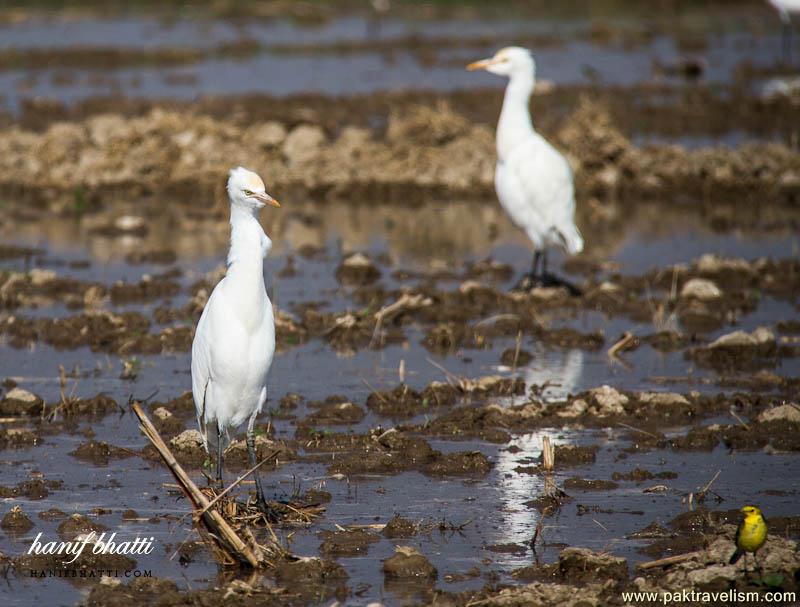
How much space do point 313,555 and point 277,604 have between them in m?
0.73

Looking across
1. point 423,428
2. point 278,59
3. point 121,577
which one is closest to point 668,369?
point 423,428

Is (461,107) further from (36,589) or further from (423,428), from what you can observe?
(36,589)

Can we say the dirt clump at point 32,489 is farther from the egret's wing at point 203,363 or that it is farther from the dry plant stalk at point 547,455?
the dry plant stalk at point 547,455

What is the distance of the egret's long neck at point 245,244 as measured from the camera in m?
7.25

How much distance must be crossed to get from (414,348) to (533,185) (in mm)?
2928

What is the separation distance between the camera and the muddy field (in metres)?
7.05

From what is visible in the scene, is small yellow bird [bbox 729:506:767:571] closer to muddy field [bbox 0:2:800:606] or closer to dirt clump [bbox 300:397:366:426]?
muddy field [bbox 0:2:800:606]

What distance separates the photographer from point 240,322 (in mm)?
7285

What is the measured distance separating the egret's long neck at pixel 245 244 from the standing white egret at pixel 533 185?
6.69 m

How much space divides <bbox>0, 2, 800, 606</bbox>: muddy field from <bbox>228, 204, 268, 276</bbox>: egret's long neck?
1.51 metres

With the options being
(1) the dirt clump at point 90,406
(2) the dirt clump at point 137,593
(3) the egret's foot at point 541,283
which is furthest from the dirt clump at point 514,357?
(2) the dirt clump at point 137,593

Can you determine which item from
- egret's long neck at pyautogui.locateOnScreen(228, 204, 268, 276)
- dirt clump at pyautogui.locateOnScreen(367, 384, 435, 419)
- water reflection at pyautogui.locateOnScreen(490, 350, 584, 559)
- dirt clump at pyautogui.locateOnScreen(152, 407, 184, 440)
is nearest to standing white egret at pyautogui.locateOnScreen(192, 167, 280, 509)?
egret's long neck at pyautogui.locateOnScreen(228, 204, 268, 276)

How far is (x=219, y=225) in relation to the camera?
57.3 ft

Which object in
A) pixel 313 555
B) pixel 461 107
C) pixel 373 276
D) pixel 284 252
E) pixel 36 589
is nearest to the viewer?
pixel 36 589
